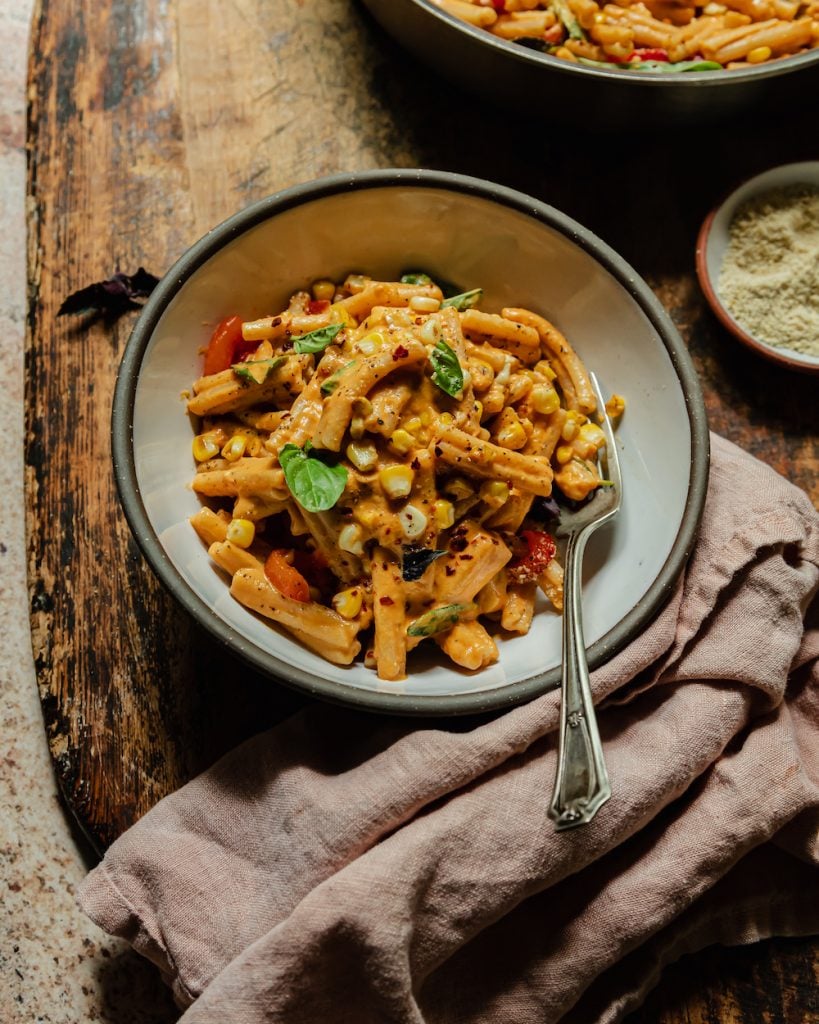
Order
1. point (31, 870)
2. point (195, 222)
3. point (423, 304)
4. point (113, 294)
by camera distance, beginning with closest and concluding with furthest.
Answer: point (423, 304) < point (113, 294) < point (195, 222) < point (31, 870)

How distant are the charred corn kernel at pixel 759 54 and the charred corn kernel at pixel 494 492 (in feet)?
5.98

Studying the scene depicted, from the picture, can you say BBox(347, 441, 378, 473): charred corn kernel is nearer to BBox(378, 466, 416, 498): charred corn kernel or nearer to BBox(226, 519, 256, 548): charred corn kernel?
BBox(378, 466, 416, 498): charred corn kernel

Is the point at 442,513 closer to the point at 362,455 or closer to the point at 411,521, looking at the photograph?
the point at 411,521

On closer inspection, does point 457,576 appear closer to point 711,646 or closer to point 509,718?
point 509,718

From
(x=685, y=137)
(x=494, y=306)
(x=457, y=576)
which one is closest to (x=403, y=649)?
(x=457, y=576)

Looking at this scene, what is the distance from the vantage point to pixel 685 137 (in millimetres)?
3412

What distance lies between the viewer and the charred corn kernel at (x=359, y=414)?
8.04 ft

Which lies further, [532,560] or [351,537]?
[532,560]

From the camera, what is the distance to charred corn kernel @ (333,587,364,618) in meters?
2.53

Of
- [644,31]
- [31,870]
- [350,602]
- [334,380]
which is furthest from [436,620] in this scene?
[644,31]

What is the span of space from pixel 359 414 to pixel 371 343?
208 mm

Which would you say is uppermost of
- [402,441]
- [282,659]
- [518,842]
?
[402,441]

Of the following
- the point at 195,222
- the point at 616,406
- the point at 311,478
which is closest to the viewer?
the point at 311,478

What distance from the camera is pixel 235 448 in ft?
8.72
